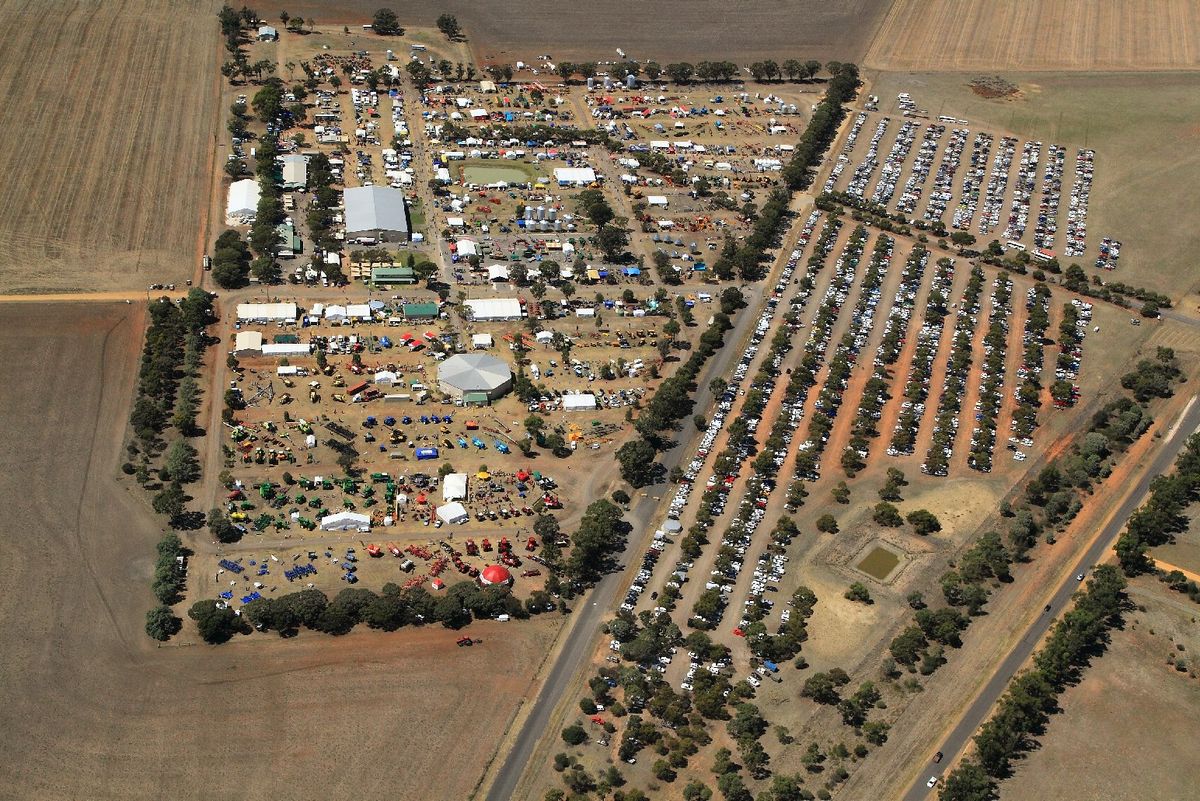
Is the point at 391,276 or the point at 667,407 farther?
the point at 391,276

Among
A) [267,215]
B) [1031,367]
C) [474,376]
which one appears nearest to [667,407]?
[474,376]

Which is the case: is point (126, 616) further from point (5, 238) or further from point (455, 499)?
point (5, 238)

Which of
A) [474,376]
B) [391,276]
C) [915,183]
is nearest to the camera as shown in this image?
[474,376]

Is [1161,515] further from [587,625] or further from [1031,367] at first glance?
[587,625]

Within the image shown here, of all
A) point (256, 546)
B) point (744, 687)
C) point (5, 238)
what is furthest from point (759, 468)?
point (5, 238)

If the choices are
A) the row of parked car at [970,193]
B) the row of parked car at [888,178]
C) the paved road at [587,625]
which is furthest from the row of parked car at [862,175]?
the paved road at [587,625]

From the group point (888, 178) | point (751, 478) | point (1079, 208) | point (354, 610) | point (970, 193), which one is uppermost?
point (1079, 208)

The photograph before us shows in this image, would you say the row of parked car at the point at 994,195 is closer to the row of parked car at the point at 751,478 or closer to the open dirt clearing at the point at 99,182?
the row of parked car at the point at 751,478
